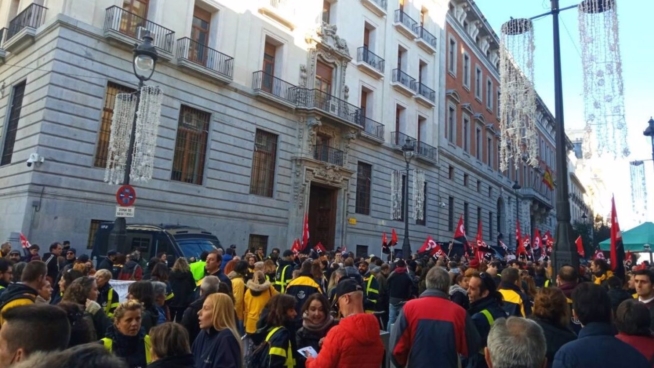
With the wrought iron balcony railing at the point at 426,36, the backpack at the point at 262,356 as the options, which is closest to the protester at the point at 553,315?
the backpack at the point at 262,356

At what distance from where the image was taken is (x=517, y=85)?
13.7m

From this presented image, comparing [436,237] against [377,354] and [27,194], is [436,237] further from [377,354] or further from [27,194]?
[377,354]

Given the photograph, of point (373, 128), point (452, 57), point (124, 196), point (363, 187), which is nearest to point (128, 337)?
point (124, 196)

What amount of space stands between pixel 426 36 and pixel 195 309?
31003 millimetres

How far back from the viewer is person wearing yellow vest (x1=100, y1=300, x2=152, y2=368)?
3652mm

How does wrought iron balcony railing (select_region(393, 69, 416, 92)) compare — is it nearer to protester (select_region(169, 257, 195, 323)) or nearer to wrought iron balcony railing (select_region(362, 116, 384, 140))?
wrought iron balcony railing (select_region(362, 116, 384, 140))

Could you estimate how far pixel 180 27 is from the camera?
719 inches

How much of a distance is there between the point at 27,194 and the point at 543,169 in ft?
182

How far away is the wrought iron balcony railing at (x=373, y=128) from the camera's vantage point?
1054 inches

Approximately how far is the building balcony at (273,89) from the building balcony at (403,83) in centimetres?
914

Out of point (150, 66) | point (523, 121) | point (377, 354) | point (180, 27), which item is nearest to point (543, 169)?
point (523, 121)

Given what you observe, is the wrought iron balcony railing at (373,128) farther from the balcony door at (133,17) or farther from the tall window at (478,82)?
the tall window at (478,82)

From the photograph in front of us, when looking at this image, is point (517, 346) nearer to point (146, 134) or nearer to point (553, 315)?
point (553, 315)

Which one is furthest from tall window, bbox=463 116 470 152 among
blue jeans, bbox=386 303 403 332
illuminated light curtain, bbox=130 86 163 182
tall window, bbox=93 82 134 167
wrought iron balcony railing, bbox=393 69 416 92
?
blue jeans, bbox=386 303 403 332
